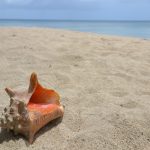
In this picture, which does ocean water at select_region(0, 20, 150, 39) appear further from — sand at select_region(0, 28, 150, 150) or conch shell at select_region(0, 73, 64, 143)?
conch shell at select_region(0, 73, 64, 143)

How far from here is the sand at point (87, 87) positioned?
245 centimetres

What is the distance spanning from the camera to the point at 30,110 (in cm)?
244

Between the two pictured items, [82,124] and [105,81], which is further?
[105,81]

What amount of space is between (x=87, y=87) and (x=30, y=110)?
3.95 feet

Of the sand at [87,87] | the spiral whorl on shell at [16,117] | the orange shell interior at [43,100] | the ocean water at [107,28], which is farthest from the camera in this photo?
the ocean water at [107,28]

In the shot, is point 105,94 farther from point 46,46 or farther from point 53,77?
point 46,46

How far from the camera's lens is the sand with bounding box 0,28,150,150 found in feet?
8.05

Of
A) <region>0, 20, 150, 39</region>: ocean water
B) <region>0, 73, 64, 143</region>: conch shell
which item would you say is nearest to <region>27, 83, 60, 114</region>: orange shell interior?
<region>0, 73, 64, 143</region>: conch shell

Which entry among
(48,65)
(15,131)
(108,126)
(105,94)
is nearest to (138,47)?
(48,65)

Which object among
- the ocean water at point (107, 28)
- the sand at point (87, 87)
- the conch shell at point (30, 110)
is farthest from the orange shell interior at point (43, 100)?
the ocean water at point (107, 28)

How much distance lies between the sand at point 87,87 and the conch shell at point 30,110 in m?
0.10

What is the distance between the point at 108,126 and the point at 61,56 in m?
2.37

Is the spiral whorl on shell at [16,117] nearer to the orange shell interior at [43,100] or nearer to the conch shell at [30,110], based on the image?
the conch shell at [30,110]

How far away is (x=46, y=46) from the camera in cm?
561
